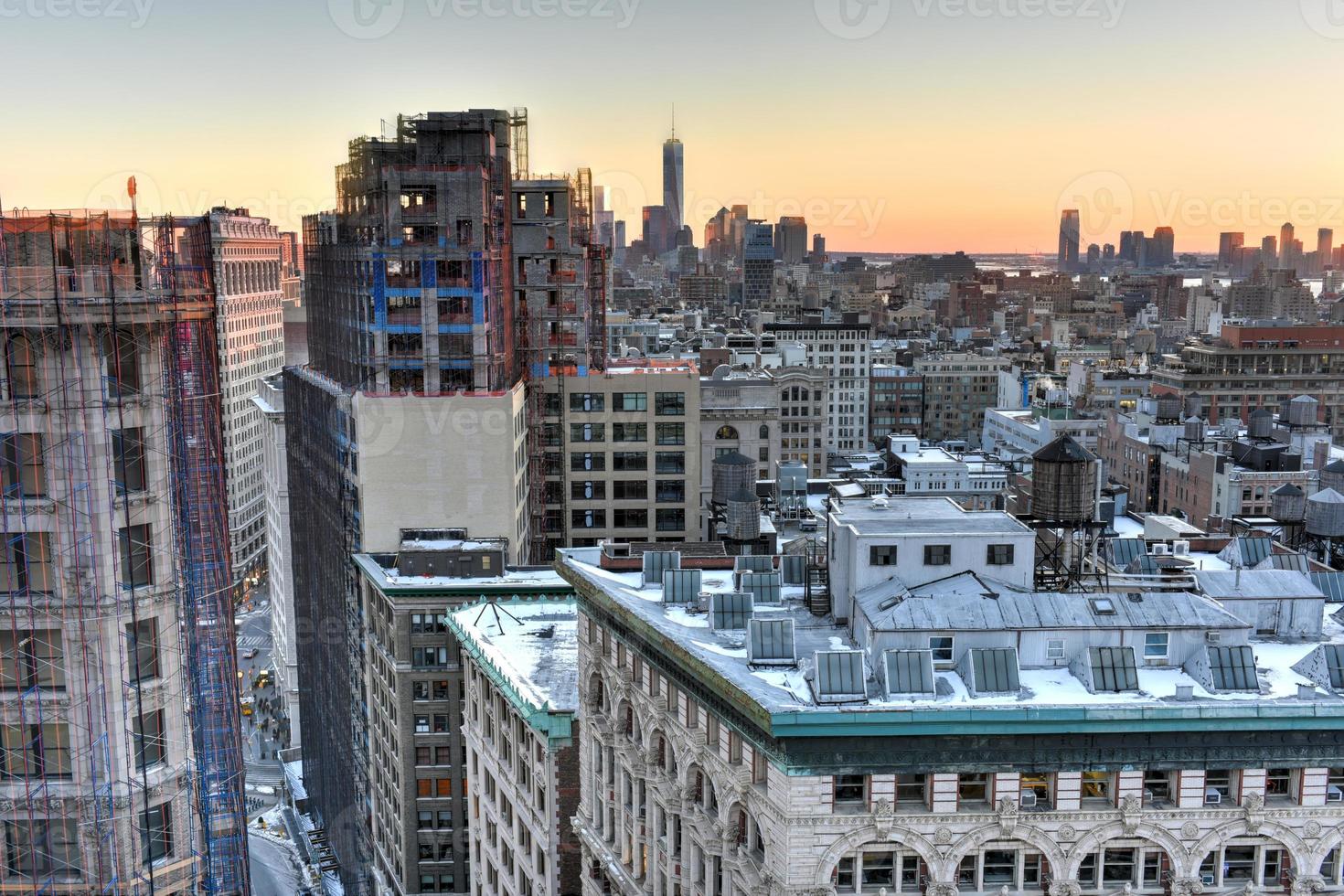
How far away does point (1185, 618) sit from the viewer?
3766 centimetres

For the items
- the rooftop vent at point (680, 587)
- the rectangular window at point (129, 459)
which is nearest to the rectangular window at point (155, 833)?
the rectangular window at point (129, 459)

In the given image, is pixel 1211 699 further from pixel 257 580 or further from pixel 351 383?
pixel 257 580

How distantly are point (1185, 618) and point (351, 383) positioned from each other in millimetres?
61104

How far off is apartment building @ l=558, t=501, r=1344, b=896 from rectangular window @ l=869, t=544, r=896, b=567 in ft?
8.60

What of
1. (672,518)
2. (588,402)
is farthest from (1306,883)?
(588,402)

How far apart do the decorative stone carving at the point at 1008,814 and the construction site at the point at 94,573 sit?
81.0ft

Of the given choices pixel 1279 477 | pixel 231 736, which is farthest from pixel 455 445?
pixel 1279 477

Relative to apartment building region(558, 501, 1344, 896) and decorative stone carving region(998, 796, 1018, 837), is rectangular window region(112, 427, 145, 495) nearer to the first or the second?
apartment building region(558, 501, 1344, 896)

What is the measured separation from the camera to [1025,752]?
3388cm

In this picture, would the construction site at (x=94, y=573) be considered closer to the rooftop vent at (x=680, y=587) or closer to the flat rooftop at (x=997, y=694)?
the flat rooftop at (x=997, y=694)

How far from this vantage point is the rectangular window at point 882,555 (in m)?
→ 41.1

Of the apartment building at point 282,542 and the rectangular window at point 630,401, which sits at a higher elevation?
the rectangular window at point 630,401

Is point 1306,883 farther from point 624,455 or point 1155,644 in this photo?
point 624,455

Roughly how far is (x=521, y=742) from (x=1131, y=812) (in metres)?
32.8
